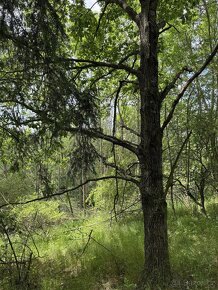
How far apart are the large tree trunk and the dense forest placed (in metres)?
0.01

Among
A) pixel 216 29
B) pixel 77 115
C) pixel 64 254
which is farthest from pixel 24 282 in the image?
pixel 216 29

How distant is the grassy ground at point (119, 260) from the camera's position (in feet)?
14.3

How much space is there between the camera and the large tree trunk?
3916mm

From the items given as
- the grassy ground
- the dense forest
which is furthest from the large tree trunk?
the grassy ground

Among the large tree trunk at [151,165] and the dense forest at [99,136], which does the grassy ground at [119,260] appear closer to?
the dense forest at [99,136]

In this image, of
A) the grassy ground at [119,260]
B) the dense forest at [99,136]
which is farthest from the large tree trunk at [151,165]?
the grassy ground at [119,260]

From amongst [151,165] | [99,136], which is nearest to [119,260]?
[151,165]

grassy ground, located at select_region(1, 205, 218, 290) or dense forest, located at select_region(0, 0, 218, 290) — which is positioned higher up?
dense forest, located at select_region(0, 0, 218, 290)

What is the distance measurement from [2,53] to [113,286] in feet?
11.7

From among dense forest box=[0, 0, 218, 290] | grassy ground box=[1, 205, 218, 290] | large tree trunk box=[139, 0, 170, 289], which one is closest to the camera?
dense forest box=[0, 0, 218, 290]

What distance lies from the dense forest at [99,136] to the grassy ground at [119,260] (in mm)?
21

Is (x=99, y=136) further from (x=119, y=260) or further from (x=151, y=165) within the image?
(x=119, y=260)

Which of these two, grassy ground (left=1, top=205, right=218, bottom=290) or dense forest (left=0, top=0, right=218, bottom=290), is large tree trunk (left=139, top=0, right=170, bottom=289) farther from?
grassy ground (left=1, top=205, right=218, bottom=290)

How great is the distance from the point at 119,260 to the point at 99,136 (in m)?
2.39
